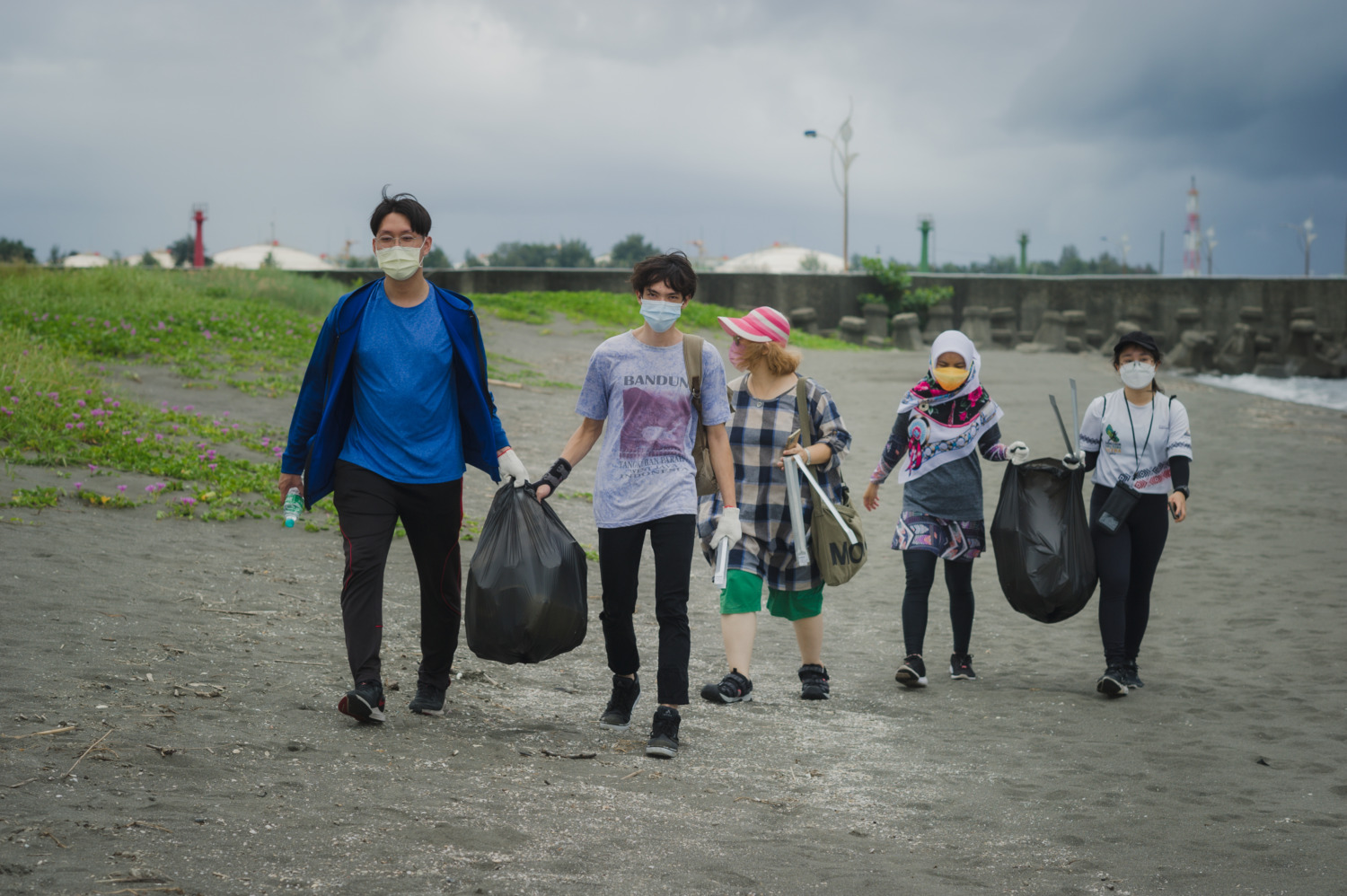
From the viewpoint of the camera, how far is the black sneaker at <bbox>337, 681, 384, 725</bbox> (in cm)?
422

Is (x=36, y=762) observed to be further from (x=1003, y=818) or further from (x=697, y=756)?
(x=1003, y=818)

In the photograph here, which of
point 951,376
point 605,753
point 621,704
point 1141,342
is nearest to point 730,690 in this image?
point 621,704

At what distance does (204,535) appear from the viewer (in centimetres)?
770

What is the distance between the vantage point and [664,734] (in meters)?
4.35

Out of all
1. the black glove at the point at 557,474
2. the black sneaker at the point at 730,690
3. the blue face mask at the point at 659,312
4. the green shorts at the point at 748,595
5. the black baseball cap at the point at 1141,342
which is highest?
the blue face mask at the point at 659,312

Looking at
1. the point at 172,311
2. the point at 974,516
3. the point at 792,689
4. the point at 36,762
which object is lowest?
the point at 792,689

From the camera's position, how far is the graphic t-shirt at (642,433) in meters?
4.34

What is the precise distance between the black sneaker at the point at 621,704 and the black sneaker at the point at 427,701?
621 millimetres

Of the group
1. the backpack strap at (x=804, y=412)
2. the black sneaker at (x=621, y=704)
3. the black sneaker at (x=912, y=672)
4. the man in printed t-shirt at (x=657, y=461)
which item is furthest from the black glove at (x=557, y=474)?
the black sneaker at (x=912, y=672)

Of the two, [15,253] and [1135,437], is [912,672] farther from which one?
[15,253]

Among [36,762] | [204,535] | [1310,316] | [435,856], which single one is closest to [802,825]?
[435,856]

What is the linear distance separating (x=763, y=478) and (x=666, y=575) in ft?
3.55

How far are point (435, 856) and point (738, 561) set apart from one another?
2.32m

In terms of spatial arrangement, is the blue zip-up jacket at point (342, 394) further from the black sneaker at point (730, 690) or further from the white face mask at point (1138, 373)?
the white face mask at point (1138, 373)
